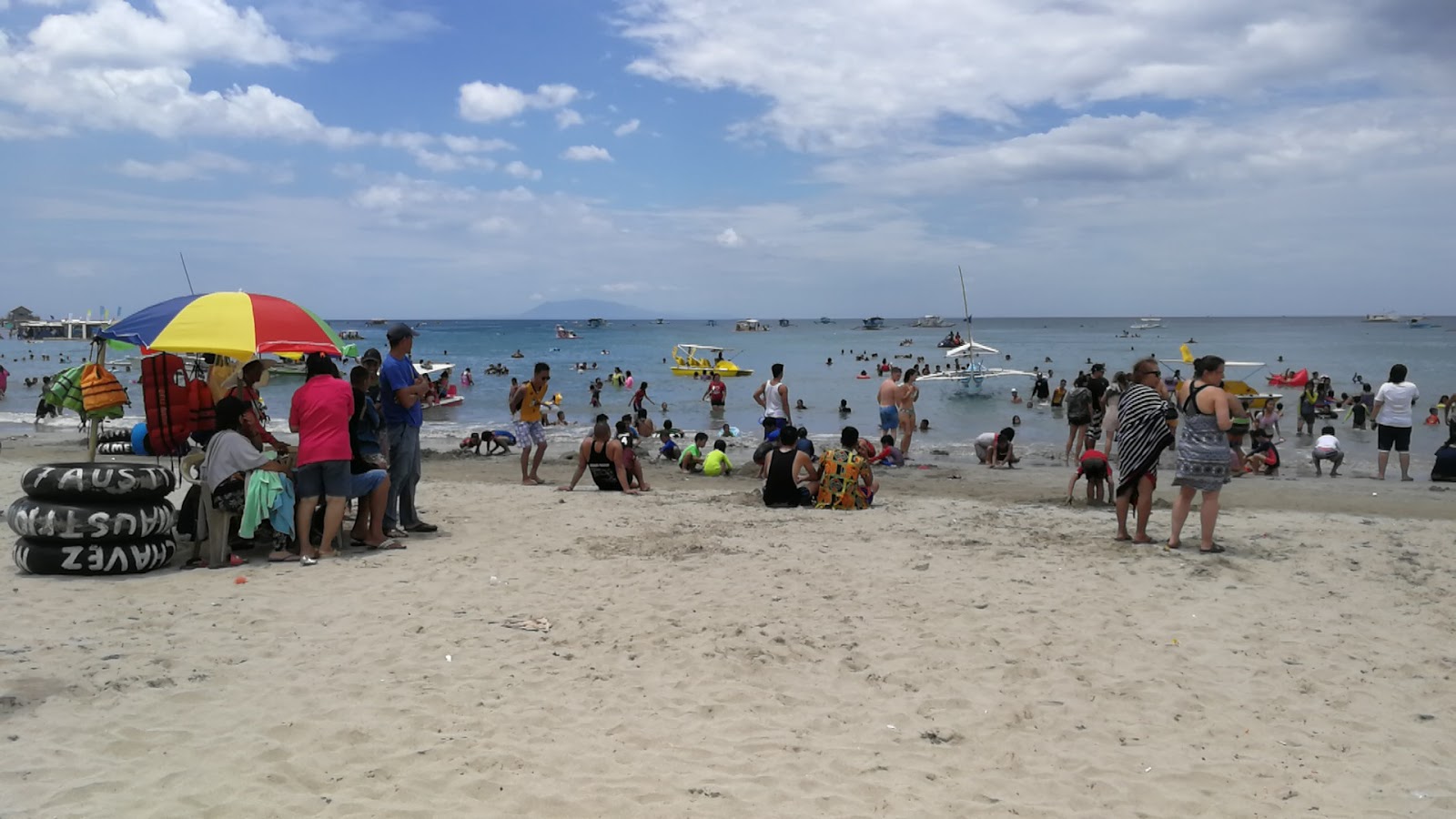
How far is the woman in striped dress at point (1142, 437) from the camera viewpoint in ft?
24.7

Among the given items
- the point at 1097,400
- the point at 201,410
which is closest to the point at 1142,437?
the point at 1097,400

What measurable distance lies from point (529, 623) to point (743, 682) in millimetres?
1479

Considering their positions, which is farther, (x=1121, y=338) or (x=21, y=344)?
(x=1121, y=338)

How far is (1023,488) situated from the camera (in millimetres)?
12695

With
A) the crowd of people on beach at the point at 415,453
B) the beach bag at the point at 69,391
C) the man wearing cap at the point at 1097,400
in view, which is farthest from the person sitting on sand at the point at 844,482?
the beach bag at the point at 69,391

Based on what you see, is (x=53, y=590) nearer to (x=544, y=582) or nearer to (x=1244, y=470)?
(x=544, y=582)

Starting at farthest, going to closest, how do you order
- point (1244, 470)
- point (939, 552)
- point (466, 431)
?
point (466, 431), point (1244, 470), point (939, 552)

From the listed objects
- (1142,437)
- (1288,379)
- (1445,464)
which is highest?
(1142,437)

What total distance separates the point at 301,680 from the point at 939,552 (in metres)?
4.73

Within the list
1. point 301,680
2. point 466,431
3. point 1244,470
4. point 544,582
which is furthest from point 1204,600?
point 466,431

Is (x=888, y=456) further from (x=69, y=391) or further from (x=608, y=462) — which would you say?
(x=69, y=391)

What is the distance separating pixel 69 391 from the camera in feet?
22.4

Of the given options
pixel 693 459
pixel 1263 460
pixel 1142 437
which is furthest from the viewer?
pixel 1263 460

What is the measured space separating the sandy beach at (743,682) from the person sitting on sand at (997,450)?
7.04 m
